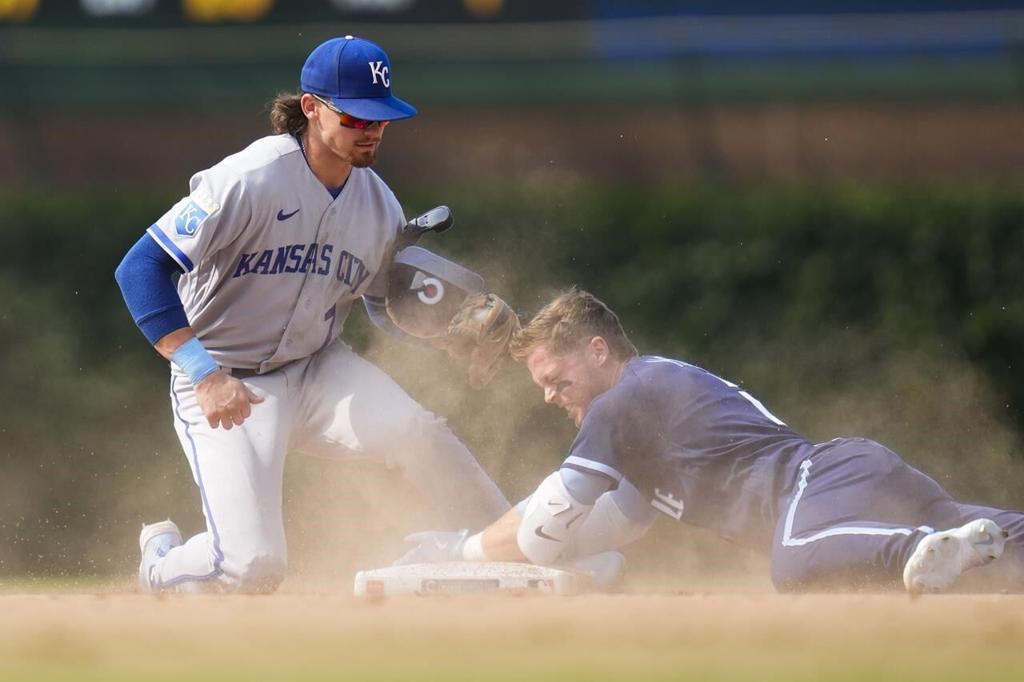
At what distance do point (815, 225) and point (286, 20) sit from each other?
9984 millimetres

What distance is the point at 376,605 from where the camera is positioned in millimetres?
4250

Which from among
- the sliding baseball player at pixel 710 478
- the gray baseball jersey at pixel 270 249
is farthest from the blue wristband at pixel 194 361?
the sliding baseball player at pixel 710 478

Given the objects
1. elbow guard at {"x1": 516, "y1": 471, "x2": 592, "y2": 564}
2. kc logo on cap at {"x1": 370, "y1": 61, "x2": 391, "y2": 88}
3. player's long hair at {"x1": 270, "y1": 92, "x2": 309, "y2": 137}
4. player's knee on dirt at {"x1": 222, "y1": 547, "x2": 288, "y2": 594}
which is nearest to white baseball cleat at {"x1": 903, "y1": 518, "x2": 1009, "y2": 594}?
elbow guard at {"x1": 516, "y1": 471, "x2": 592, "y2": 564}

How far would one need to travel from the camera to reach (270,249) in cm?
536

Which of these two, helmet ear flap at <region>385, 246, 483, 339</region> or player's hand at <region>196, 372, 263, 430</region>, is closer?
player's hand at <region>196, 372, 263, 430</region>

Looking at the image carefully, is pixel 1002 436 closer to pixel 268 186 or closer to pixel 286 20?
pixel 268 186

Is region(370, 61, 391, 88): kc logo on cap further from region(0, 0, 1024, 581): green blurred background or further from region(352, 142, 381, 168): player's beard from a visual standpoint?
region(0, 0, 1024, 581): green blurred background

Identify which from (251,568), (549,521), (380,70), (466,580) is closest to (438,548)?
(466,580)

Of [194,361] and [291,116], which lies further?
[291,116]

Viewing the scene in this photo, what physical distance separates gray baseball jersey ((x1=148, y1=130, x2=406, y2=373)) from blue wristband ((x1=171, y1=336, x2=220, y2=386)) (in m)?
0.31

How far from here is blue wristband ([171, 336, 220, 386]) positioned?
192 inches

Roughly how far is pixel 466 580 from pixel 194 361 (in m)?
1.17

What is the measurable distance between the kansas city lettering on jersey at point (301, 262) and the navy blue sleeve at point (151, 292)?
36 cm

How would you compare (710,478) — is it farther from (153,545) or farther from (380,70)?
(153,545)
